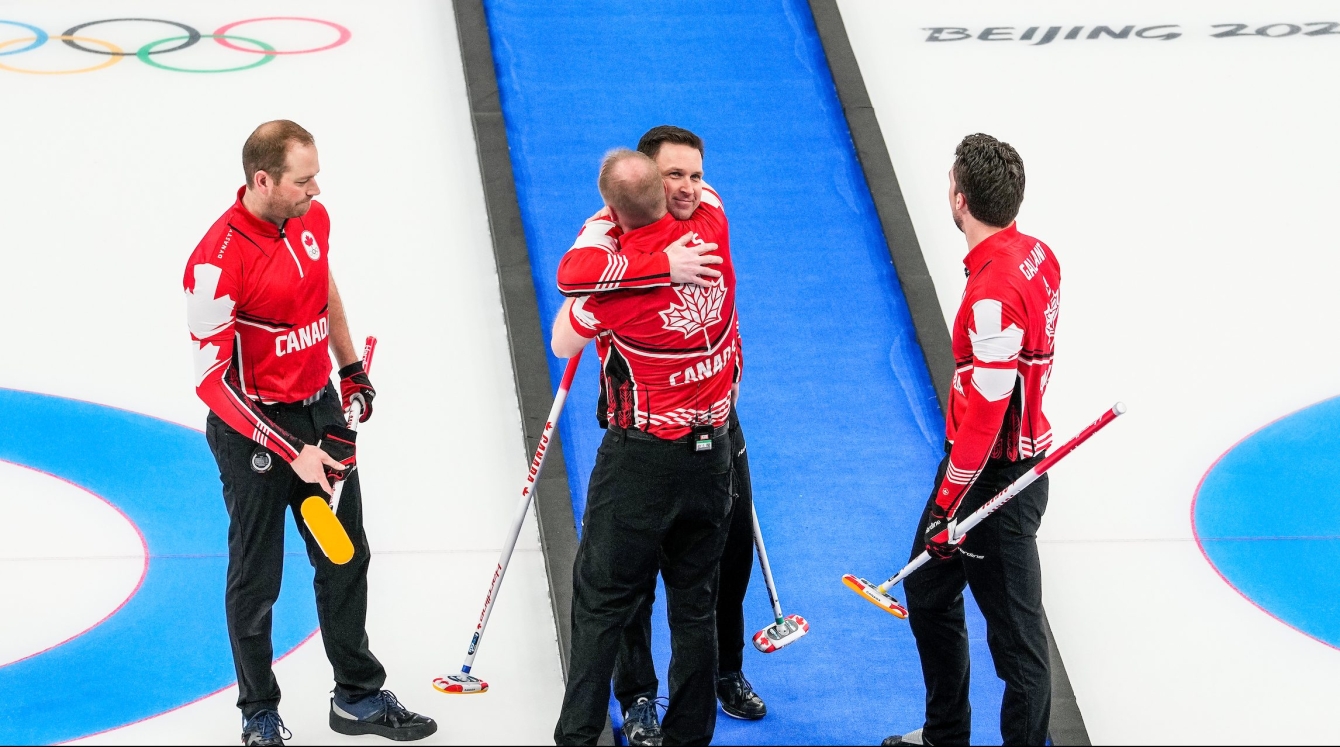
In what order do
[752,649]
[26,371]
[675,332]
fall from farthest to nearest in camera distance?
[26,371] < [752,649] < [675,332]

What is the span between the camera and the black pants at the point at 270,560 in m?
3.72

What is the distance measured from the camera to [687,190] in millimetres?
3641

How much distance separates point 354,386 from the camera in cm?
401

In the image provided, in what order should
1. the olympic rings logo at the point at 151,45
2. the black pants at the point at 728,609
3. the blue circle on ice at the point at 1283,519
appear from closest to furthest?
the black pants at the point at 728,609
the blue circle on ice at the point at 1283,519
the olympic rings logo at the point at 151,45

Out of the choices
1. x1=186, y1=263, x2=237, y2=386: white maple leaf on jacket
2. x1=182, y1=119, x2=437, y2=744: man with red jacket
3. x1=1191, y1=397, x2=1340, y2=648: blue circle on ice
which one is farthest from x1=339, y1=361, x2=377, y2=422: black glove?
x1=1191, y1=397, x2=1340, y2=648: blue circle on ice

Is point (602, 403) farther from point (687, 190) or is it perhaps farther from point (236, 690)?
point (236, 690)

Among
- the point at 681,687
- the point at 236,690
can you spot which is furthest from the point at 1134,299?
the point at 236,690

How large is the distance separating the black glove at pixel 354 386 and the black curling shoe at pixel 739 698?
1.41 meters

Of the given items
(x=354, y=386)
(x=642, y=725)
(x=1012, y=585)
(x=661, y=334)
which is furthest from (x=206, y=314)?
(x=1012, y=585)

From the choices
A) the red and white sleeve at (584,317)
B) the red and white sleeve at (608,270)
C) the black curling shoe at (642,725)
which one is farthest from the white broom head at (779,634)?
the red and white sleeve at (608,270)

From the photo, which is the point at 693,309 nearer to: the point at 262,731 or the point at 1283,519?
the point at 262,731

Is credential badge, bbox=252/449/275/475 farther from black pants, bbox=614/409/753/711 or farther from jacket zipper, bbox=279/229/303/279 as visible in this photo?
black pants, bbox=614/409/753/711

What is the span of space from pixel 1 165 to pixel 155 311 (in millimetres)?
1490

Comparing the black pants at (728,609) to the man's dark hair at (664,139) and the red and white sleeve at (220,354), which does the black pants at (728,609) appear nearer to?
the man's dark hair at (664,139)
